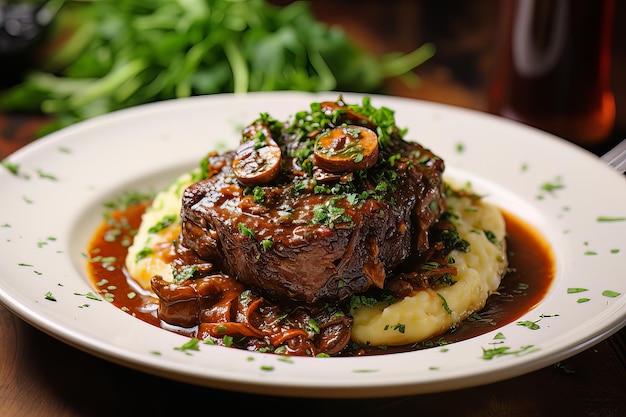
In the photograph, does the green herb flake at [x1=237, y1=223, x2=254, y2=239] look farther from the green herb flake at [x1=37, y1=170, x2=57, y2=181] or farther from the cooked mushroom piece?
the green herb flake at [x1=37, y1=170, x2=57, y2=181]

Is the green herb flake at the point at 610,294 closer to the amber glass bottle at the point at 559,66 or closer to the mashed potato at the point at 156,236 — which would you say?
the mashed potato at the point at 156,236

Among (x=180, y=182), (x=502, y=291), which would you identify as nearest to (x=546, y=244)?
(x=502, y=291)

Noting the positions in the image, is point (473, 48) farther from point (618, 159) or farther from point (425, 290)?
point (425, 290)

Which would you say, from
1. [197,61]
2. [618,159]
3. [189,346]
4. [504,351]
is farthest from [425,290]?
[197,61]

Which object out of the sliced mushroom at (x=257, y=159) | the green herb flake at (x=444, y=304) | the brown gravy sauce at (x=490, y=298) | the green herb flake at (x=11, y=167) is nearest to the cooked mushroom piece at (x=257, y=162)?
the sliced mushroom at (x=257, y=159)

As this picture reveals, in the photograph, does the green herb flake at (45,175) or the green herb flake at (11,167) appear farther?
the green herb flake at (45,175)

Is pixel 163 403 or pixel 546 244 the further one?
pixel 546 244

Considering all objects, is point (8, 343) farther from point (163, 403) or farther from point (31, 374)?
point (163, 403)

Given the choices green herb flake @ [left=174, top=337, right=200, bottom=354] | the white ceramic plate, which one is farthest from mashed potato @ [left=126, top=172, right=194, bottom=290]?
green herb flake @ [left=174, top=337, right=200, bottom=354]
